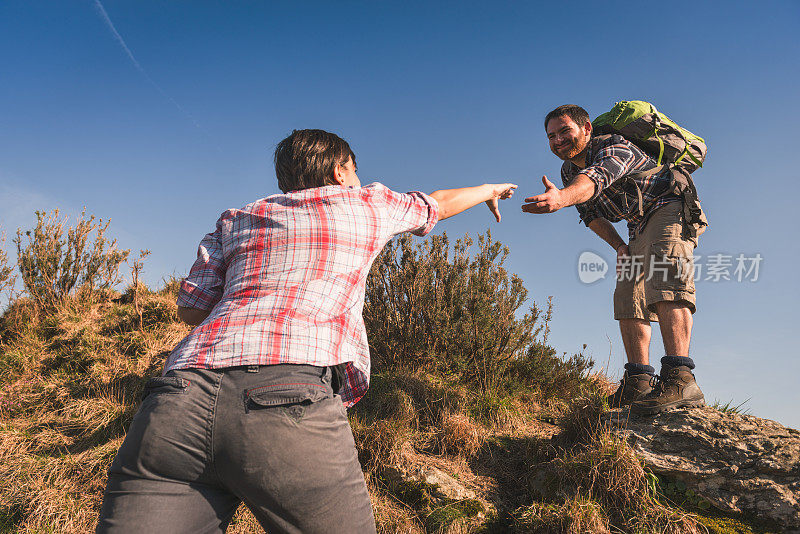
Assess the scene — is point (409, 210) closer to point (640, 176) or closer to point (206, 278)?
point (206, 278)

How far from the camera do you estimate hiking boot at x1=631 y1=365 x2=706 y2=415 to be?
10.8ft

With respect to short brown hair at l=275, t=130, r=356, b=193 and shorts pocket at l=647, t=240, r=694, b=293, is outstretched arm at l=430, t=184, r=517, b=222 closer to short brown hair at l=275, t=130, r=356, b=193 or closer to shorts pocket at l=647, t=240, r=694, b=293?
short brown hair at l=275, t=130, r=356, b=193

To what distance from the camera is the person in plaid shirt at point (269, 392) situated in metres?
1.21

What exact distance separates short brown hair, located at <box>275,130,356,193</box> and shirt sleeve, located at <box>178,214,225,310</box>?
31cm

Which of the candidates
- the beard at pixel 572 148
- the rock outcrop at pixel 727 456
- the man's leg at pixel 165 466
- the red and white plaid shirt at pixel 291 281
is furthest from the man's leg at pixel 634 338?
the man's leg at pixel 165 466

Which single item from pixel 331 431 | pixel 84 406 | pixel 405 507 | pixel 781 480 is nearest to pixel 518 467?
pixel 405 507

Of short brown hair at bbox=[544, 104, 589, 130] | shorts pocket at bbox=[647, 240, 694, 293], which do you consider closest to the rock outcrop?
shorts pocket at bbox=[647, 240, 694, 293]

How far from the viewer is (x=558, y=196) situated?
2803mm

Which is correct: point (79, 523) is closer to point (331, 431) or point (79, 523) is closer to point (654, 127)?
point (331, 431)

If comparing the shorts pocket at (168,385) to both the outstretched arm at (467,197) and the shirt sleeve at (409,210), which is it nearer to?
the shirt sleeve at (409,210)

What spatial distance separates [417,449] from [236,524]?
1.40 meters

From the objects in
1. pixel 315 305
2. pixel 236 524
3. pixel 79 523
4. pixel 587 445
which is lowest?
pixel 79 523

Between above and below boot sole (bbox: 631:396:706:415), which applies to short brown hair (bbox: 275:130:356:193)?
above

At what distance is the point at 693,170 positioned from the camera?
145 inches
